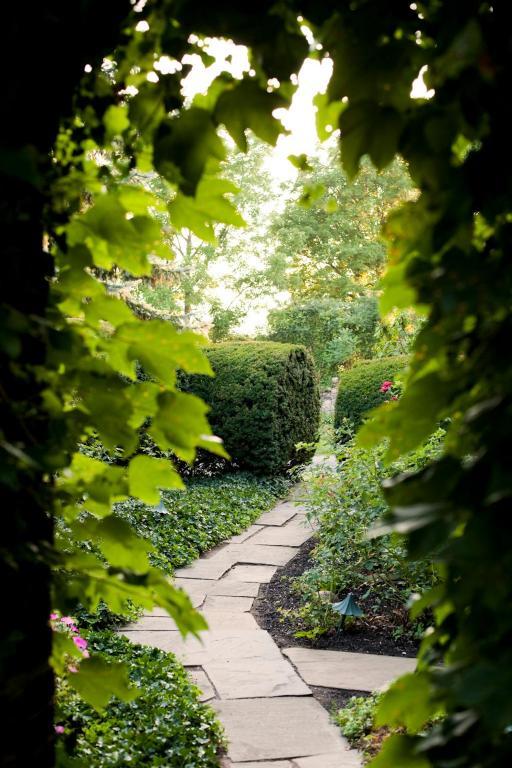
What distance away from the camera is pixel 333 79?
3.05ft

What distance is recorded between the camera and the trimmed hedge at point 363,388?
932 centimetres

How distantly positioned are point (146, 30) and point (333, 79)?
0.38m

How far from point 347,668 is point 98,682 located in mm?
A: 3192

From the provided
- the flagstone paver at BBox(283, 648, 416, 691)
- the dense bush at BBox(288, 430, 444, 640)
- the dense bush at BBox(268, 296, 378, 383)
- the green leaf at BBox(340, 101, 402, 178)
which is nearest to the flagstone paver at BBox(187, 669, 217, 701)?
the flagstone paver at BBox(283, 648, 416, 691)

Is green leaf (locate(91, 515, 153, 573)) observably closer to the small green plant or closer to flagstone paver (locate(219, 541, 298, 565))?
the small green plant

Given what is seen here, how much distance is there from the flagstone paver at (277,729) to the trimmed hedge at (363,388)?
228 inches

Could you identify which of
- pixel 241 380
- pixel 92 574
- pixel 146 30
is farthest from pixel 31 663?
pixel 241 380

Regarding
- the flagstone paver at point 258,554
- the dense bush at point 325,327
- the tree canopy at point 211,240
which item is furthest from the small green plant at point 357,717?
the dense bush at point 325,327

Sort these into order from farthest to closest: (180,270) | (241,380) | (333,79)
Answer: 1. (180,270)
2. (241,380)
3. (333,79)

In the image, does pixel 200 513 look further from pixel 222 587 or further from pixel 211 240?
pixel 211 240

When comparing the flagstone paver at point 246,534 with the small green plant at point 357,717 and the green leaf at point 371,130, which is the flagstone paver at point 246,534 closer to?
the small green plant at point 357,717

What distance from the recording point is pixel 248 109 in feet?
3.23

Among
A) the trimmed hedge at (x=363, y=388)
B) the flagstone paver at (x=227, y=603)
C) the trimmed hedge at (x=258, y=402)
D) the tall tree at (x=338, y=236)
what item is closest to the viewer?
the flagstone paver at (x=227, y=603)

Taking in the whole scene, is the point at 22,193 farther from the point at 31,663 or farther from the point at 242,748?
the point at 242,748
